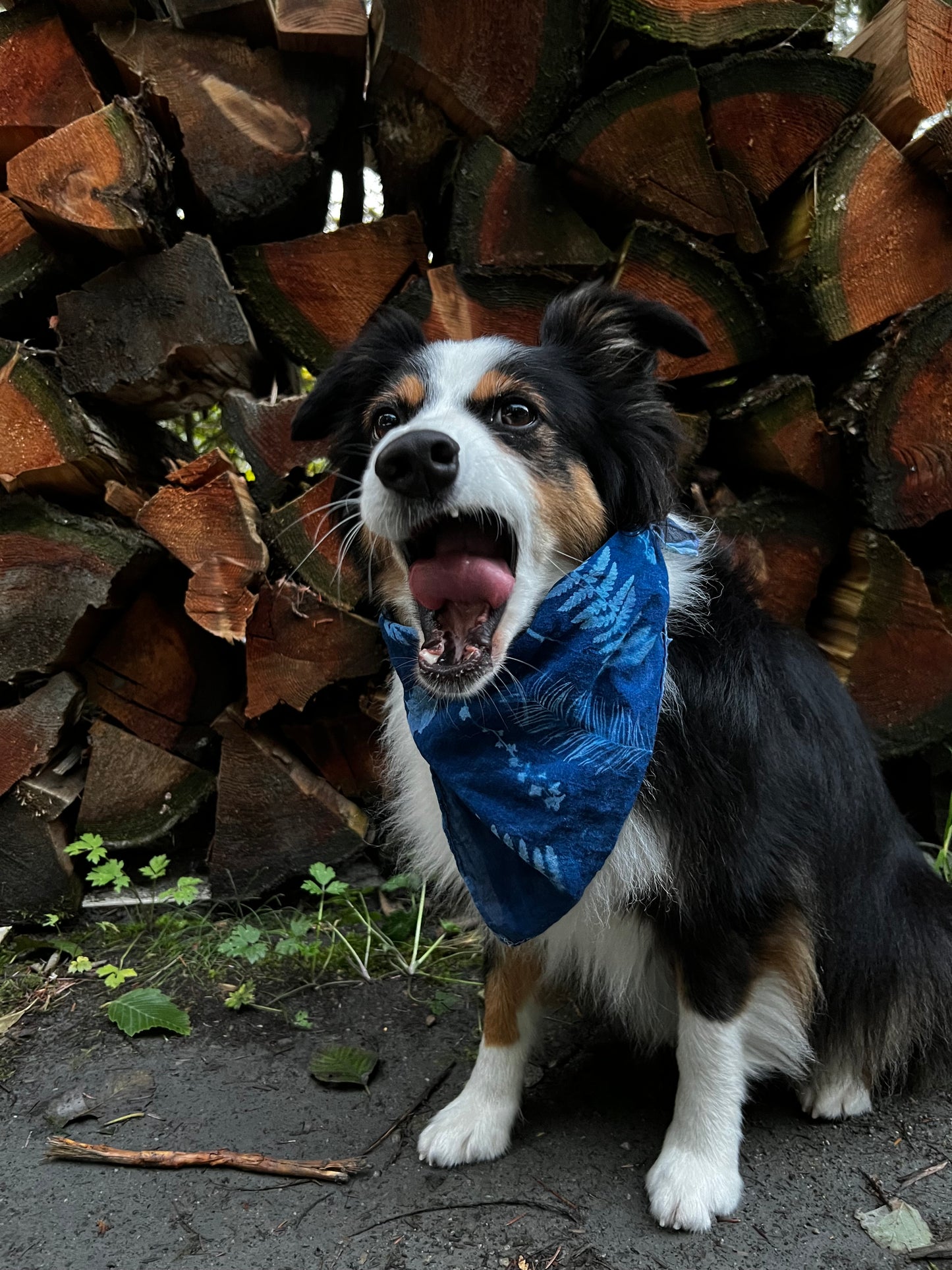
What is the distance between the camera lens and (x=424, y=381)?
2273 millimetres

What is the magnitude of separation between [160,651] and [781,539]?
2.21 metres

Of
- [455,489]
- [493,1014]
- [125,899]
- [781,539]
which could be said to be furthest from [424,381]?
[125,899]

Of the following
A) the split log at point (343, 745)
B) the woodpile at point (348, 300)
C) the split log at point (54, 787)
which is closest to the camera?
the woodpile at point (348, 300)

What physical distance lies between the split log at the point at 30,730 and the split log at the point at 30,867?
96mm

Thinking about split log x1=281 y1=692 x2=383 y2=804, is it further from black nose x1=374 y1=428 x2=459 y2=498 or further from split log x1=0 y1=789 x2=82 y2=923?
black nose x1=374 y1=428 x2=459 y2=498

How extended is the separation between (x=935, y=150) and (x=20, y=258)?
9.45 feet

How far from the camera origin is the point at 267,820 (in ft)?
10.6

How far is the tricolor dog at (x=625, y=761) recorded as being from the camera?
80.1 inches

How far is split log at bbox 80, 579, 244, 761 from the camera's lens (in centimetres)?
323

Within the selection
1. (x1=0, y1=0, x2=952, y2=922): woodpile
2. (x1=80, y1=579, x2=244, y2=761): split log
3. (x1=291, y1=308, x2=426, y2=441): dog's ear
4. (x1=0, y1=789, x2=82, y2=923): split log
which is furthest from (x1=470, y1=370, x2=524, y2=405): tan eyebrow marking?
(x1=0, y1=789, x2=82, y2=923): split log

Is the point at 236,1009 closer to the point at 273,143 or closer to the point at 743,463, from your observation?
the point at 743,463

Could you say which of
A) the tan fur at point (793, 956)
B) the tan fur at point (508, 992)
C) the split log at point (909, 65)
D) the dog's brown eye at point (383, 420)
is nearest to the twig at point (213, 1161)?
the tan fur at point (508, 992)

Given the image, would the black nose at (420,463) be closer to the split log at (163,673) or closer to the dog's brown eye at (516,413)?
the dog's brown eye at (516,413)

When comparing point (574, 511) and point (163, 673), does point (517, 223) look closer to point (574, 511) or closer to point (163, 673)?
point (574, 511)
